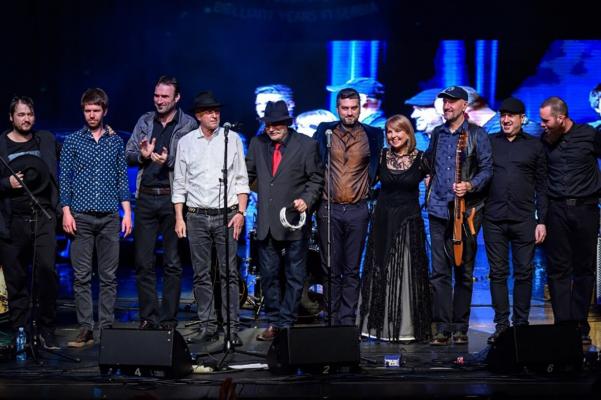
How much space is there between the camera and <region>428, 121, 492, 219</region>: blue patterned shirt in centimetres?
755

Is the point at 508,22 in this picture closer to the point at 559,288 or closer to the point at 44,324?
the point at 559,288

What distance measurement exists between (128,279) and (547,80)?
651 centimetres

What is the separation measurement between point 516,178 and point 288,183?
1.94 metres

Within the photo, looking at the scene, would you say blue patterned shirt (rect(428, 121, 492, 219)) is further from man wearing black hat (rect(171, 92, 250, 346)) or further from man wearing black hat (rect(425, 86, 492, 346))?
man wearing black hat (rect(171, 92, 250, 346))

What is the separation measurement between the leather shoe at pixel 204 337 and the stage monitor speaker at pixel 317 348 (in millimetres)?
1437

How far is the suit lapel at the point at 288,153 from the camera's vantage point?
768cm

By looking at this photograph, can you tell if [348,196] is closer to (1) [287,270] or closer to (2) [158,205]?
(1) [287,270]

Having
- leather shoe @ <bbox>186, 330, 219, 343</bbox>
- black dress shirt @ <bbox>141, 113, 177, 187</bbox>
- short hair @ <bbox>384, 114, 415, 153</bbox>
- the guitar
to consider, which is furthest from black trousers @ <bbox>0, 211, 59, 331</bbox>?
the guitar

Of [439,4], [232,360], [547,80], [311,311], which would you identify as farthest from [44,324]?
[547,80]

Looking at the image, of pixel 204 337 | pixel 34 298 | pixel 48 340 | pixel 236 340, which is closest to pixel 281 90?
pixel 204 337

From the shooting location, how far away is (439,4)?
479 inches

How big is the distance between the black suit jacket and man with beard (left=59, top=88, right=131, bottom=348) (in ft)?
3.90

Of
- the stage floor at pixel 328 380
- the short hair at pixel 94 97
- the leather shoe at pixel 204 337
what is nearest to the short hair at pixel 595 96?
the stage floor at pixel 328 380

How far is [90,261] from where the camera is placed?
302 inches
